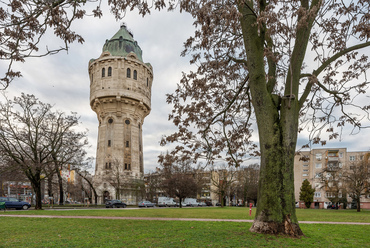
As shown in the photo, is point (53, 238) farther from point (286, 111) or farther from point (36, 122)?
point (36, 122)

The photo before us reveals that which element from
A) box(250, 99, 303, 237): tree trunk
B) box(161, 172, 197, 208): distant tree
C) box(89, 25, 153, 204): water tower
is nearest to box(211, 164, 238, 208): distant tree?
box(161, 172, 197, 208): distant tree

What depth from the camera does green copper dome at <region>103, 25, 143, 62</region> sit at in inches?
2258

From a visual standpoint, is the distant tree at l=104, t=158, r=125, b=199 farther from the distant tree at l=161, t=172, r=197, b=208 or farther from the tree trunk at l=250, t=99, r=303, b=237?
the tree trunk at l=250, t=99, r=303, b=237

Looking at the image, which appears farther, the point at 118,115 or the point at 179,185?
the point at 118,115

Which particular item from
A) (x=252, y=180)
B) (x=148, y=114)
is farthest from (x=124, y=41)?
→ (x=252, y=180)

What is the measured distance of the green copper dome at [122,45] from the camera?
57.4 metres

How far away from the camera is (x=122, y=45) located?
191 feet

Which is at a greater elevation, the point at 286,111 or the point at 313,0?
the point at 313,0

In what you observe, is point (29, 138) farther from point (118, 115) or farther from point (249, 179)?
point (249, 179)

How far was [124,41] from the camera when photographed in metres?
59.2

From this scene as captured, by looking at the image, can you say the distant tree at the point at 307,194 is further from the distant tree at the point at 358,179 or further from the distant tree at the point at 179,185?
the distant tree at the point at 179,185

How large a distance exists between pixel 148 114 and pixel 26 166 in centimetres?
3594

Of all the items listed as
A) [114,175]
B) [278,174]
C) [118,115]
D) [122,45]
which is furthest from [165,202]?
[278,174]

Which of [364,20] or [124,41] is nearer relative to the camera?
[364,20]
